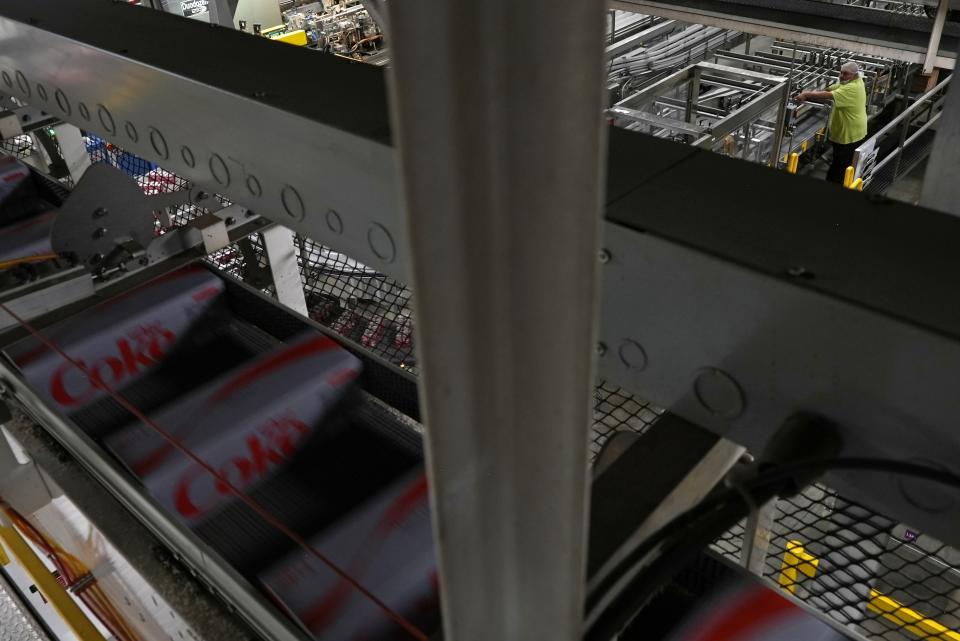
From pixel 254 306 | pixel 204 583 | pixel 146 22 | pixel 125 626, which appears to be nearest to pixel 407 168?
pixel 204 583

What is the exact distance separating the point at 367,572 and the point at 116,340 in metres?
0.70

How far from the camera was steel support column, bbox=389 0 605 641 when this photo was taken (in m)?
0.28

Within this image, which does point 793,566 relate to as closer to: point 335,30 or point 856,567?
point 856,567

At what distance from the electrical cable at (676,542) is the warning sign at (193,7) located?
737cm

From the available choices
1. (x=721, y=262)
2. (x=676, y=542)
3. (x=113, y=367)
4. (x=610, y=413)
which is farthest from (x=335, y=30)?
(x=676, y=542)

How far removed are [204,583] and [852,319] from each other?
2.95 feet

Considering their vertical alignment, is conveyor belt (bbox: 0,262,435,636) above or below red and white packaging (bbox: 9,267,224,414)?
below

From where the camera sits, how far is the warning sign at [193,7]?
692 centimetres

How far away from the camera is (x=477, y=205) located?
1.02 feet

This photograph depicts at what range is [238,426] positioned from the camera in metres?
1.23

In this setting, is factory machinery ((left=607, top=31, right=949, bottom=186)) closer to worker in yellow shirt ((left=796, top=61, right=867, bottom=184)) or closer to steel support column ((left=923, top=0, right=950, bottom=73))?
worker in yellow shirt ((left=796, top=61, right=867, bottom=184))

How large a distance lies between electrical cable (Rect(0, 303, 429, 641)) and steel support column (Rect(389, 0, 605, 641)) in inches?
18.5

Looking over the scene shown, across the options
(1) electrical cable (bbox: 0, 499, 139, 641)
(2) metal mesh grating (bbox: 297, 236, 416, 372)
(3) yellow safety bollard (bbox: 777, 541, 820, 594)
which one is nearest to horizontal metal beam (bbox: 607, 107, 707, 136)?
(2) metal mesh grating (bbox: 297, 236, 416, 372)

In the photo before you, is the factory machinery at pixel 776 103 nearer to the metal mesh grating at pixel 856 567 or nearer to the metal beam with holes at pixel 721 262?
the metal mesh grating at pixel 856 567
